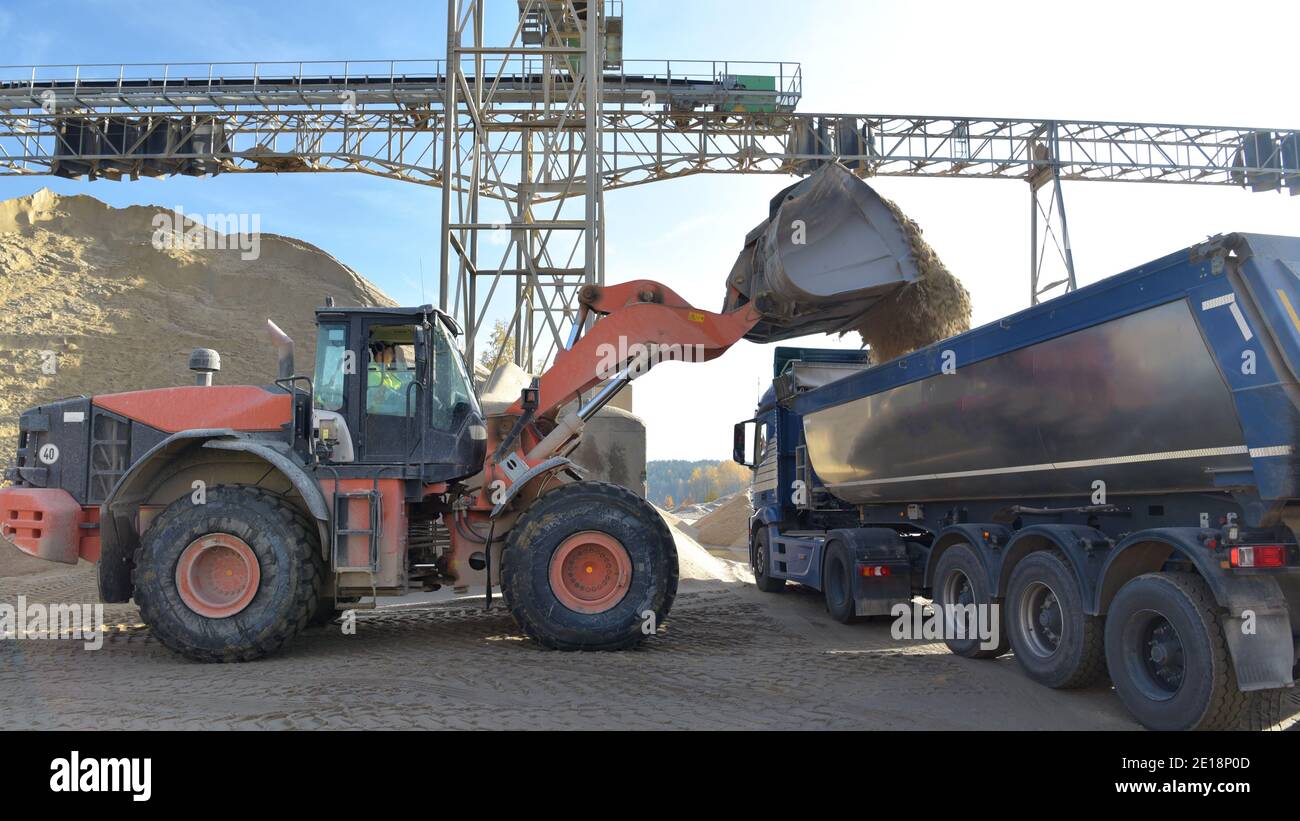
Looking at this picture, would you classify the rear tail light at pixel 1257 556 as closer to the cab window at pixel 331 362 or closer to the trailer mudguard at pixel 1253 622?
the trailer mudguard at pixel 1253 622

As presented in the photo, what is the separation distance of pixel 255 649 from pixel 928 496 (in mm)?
6349

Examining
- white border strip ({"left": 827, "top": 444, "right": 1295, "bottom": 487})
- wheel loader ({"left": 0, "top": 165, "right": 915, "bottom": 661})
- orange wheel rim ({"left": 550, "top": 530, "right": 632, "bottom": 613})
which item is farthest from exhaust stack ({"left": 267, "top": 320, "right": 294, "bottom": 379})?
white border strip ({"left": 827, "top": 444, "right": 1295, "bottom": 487})

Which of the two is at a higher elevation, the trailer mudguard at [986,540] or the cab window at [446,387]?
the cab window at [446,387]

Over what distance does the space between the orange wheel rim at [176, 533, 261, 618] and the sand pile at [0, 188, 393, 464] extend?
1900 cm

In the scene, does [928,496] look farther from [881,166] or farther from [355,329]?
[881,166]

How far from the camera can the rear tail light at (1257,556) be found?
476 cm

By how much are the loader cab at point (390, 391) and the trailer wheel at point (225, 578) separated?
2.87 feet

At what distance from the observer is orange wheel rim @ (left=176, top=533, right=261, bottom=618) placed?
6805 mm

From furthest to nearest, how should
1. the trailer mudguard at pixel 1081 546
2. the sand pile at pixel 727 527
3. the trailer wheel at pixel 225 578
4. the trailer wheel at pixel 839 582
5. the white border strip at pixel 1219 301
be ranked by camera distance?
the sand pile at pixel 727 527 < the trailer wheel at pixel 839 582 < the trailer wheel at pixel 225 578 < the trailer mudguard at pixel 1081 546 < the white border strip at pixel 1219 301

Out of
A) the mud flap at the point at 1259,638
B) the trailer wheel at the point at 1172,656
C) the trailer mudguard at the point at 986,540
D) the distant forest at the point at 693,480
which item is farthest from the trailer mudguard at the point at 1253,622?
the distant forest at the point at 693,480

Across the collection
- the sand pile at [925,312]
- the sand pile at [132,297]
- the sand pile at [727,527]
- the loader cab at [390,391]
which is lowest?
the sand pile at [727,527]

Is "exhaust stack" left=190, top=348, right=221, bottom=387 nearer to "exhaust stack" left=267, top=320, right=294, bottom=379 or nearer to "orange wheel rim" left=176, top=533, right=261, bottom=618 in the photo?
"exhaust stack" left=267, top=320, right=294, bottom=379
